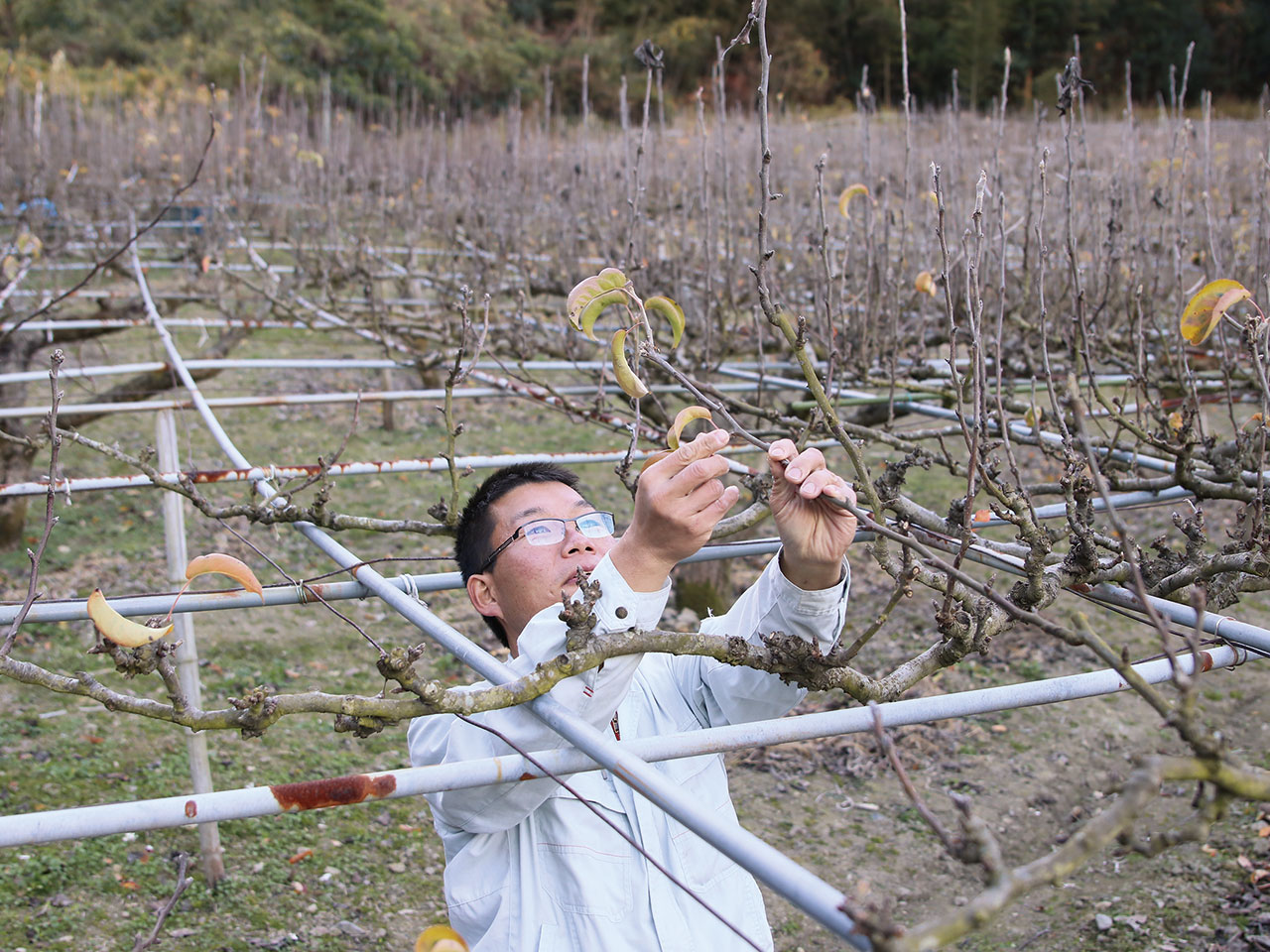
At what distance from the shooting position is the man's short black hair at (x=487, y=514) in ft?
7.01

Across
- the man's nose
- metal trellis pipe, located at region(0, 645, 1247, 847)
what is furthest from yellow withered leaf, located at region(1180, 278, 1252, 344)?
the man's nose

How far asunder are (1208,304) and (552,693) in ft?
3.57

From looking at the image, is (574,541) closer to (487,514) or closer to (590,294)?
(487,514)

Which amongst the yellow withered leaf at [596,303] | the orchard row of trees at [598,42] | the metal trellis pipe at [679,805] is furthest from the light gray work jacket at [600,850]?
the orchard row of trees at [598,42]

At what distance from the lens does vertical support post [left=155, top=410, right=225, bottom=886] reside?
357cm

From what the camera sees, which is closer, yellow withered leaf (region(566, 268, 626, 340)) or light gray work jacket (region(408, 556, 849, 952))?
yellow withered leaf (region(566, 268, 626, 340))

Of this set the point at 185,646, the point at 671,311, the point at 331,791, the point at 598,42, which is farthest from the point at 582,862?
the point at 598,42

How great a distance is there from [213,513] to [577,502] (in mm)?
1027

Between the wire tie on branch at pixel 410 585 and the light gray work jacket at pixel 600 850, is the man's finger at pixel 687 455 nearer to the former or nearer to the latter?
the light gray work jacket at pixel 600 850

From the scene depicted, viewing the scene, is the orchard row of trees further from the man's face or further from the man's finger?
the man's finger

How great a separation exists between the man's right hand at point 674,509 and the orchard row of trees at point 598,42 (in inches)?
680

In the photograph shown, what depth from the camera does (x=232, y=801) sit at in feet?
3.91

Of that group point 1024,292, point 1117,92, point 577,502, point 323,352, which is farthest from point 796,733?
point 1117,92

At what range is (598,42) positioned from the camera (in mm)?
23828
